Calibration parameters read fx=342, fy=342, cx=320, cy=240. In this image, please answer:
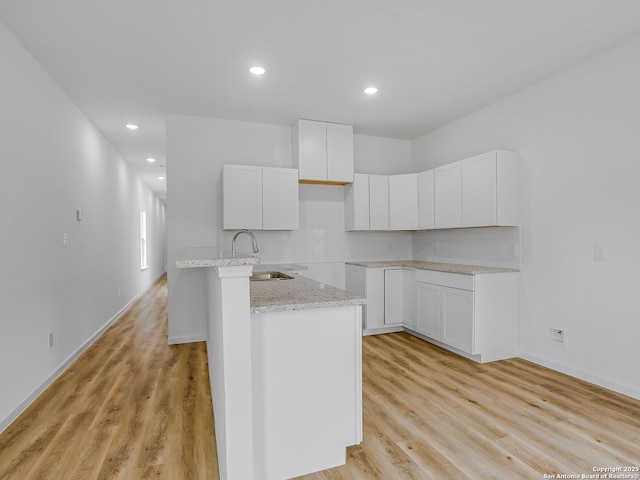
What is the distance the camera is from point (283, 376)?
66.7 inches

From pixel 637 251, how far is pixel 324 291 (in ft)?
8.00

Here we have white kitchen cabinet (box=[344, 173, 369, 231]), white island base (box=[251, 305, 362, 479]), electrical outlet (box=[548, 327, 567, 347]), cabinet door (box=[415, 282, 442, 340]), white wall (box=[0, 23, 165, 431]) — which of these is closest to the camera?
white island base (box=[251, 305, 362, 479])

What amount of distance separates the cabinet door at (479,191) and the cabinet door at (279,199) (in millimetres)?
1949

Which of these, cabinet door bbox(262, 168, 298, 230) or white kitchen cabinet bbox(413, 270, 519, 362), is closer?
white kitchen cabinet bbox(413, 270, 519, 362)

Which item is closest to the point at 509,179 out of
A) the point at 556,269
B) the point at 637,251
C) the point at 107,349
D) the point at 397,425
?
the point at 556,269

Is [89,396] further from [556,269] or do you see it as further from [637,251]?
[637,251]

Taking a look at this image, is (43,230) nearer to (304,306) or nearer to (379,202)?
(304,306)

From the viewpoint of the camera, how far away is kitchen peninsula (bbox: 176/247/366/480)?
152cm

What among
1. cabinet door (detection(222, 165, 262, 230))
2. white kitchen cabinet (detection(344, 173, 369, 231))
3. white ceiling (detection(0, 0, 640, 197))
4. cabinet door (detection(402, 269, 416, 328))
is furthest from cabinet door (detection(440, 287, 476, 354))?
cabinet door (detection(222, 165, 262, 230))

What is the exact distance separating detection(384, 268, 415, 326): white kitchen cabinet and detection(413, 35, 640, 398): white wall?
1.19 m

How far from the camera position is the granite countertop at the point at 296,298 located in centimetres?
161

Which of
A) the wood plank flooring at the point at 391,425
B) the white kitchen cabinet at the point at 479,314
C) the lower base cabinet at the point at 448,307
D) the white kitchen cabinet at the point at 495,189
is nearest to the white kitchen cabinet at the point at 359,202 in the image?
the lower base cabinet at the point at 448,307

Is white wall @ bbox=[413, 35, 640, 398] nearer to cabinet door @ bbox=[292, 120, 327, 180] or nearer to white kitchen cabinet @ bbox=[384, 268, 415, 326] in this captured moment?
white kitchen cabinet @ bbox=[384, 268, 415, 326]

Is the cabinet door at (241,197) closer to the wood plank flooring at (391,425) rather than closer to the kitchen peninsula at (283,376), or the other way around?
the wood plank flooring at (391,425)
